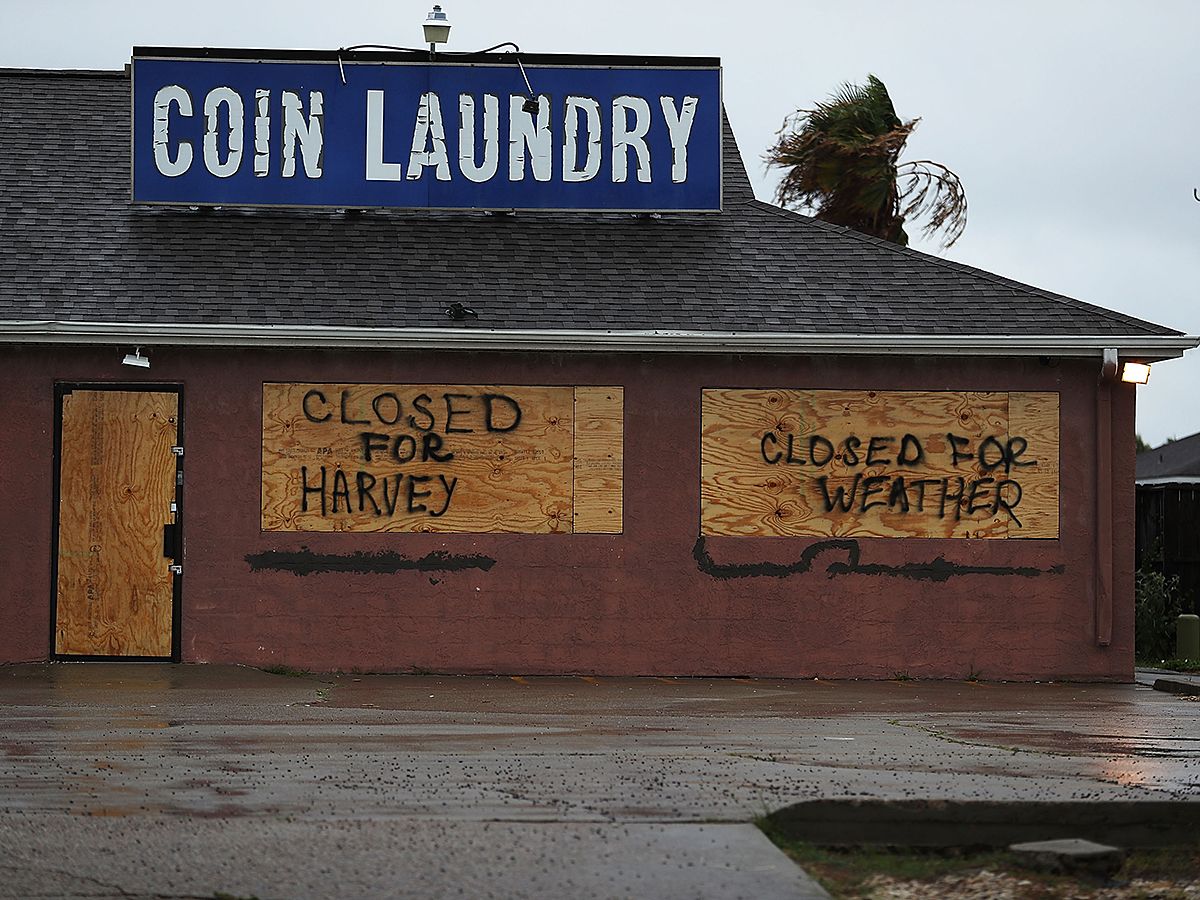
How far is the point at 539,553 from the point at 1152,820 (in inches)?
314

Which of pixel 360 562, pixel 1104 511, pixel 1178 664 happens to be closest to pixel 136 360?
pixel 360 562

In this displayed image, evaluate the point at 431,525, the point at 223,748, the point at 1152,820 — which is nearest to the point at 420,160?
the point at 431,525

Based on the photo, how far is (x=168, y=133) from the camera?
16.0m

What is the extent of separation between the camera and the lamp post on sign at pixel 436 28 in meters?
16.8

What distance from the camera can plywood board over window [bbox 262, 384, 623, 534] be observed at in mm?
14453

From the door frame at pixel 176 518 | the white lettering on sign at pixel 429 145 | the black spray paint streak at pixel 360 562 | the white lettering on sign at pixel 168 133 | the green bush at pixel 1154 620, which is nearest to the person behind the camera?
the door frame at pixel 176 518

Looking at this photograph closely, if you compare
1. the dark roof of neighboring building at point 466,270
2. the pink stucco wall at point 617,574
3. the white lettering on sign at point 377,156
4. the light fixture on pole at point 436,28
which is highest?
A: the light fixture on pole at point 436,28

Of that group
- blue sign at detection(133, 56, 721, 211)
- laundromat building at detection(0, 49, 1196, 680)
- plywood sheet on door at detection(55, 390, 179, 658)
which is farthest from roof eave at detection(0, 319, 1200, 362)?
blue sign at detection(133, 56, 721, 211)

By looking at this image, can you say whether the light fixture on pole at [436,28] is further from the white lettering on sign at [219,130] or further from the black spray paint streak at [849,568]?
the black spray paint streak at [849,568]

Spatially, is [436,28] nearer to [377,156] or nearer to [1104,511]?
[377,156]

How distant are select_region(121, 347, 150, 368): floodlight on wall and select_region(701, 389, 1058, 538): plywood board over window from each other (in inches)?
190

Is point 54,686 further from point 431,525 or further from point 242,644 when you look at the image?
point 431,525

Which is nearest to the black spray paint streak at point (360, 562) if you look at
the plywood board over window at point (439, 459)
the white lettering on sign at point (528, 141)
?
the plywood board over window at point (439, 459)

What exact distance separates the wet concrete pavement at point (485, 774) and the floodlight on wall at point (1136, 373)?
2890mm
